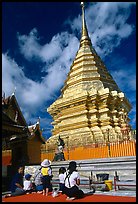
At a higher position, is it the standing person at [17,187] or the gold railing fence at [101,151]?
the gold railing fence at [101,151]

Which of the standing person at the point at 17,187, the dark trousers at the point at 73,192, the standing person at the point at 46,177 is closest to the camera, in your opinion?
the dark trousers at the point at 73,192

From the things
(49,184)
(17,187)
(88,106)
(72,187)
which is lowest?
(17,187)

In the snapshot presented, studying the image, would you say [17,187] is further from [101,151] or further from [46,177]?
[101,151]

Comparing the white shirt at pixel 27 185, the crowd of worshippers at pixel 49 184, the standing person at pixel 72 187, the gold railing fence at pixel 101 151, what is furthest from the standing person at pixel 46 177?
the gold railing fence at pixel 101 151

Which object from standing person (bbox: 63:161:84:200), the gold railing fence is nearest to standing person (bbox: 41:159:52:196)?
standing person (bbox: 63:161:84:200)

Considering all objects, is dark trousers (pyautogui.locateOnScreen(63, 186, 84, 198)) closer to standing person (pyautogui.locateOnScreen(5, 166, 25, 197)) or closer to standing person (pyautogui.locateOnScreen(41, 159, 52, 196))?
standing person (pyautogui.locateOnScreen(41, 159, 52, 196))

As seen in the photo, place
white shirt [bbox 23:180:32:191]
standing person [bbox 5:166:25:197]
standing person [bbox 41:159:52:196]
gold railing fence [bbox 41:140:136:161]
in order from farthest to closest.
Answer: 1. gold railing fence [bbox 41:140:136:161]
2. white shirt [bbox 23:180:32:191]
3. standing person [bbox 5:166:25:197]
4. standing person [bbox 41:159:52:196]

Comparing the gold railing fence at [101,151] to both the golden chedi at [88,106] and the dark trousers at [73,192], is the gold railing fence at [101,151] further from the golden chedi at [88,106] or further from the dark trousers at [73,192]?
the dark trousers at [73,192]

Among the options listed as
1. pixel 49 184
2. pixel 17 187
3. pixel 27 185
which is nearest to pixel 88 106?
pixel 27 185

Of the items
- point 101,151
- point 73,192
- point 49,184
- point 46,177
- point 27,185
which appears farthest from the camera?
point 101,151

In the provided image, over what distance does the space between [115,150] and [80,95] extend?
26.9 feet

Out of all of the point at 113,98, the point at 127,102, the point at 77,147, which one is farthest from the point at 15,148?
the point at 127,102

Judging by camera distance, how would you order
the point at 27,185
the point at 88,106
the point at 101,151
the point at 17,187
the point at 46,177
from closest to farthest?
the point at 46,177
the point at 17,187
the point at 27,185
the point at 101,151
the point at 88,106

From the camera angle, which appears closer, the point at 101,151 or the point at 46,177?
the point at 46,177
